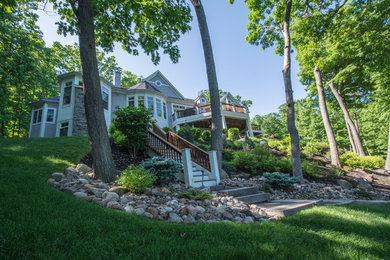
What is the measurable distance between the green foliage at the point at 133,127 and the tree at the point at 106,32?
2.42 m

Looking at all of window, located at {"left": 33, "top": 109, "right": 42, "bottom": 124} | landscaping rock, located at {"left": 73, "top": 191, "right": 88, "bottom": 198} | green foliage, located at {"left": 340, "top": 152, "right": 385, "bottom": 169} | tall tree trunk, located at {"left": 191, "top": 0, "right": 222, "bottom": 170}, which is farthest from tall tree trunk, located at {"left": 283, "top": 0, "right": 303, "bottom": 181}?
window, located at {"left": 33, "top": 109, "right": 42, "bottom": 124}

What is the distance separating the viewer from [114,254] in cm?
168

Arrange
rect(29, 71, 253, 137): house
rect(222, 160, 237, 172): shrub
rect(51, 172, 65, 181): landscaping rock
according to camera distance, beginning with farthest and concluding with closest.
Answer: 1. rect(29, 71, 253, 137): house
2. rect(222, 160, 237, 172): shrub
3. rect(51, 172, 65, 181): landscaping rock

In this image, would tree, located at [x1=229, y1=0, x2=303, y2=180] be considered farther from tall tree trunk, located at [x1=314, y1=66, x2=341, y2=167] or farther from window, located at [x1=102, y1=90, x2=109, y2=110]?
window, located at [x1=102, y1=90, x2=109, y2=110]

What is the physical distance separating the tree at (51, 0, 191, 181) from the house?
13.6 ft

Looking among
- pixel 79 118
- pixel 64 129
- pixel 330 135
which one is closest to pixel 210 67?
pixel 330 135

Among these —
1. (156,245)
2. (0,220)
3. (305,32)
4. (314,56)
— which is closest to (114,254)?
(156,245)

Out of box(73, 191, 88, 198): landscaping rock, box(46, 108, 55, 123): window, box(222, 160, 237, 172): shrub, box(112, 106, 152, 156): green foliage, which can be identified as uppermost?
box(46, 108, 55, 123): window

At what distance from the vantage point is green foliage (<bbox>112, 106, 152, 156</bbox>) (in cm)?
760

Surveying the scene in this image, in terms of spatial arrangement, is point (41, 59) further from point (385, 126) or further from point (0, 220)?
point (385, 126)

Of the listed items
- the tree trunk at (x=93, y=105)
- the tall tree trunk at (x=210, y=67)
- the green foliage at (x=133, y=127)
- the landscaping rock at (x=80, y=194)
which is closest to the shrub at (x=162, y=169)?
the tree trunk at (x=93, y=105)

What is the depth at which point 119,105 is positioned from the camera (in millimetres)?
17109

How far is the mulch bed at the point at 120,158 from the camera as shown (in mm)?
6240

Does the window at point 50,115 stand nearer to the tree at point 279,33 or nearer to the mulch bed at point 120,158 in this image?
the mulch bed at point 120,158
